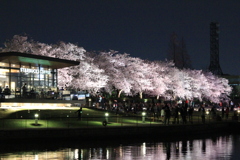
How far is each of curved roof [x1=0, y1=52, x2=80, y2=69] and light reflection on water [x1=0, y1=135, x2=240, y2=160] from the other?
1973 cm

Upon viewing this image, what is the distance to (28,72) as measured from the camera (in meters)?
49.5

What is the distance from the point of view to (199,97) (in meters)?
94.8

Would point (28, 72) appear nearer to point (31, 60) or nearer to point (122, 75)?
point (31, 60)

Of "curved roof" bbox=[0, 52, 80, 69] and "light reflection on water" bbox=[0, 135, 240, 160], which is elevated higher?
"curved roof" bbox=[0, 52, 80, 69]

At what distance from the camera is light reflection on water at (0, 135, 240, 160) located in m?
22.5

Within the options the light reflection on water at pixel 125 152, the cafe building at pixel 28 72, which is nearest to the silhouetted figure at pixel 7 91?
the cafe building at pixel 28 72

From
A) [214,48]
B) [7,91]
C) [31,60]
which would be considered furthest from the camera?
[214,48]

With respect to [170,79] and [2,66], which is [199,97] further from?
[2,66]

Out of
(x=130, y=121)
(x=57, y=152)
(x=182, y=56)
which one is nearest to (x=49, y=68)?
(x=130, y=121)

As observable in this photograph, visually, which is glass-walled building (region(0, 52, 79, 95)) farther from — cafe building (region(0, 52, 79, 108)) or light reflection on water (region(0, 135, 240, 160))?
light reflection on water (region(0, 135, 240, 160))

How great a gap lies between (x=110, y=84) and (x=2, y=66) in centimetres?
3050

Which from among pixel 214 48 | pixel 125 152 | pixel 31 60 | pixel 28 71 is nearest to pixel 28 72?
pixel 28 71

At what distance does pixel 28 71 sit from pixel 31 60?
8.13ft

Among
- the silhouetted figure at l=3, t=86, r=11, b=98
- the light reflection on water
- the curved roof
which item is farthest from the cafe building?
the light reflection on water
